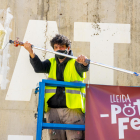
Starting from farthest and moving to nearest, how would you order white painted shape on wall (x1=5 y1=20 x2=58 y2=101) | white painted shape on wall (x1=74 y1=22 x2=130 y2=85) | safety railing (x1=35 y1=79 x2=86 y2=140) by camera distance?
white painted shape on wall (x1=74 y1=22 x2=130 y2=85)
white painted shape on wall (x1=5 y1=20 x2=58 y2=101)
safety railing (x1=35 y1=79 x2=86 y2=140)

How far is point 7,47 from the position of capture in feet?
15.2

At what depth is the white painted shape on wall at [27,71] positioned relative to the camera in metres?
4.49

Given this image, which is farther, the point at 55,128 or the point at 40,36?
the point at 40,36

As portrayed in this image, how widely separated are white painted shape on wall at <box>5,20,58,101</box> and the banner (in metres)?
2.14

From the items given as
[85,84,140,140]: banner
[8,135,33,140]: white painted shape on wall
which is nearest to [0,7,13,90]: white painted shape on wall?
[8,135,33,140]: white painted shape on wall

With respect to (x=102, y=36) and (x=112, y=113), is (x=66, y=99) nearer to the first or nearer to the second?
(x=112, y=113)

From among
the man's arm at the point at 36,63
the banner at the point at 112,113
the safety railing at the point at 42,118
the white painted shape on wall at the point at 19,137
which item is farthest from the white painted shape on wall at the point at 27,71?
Result: the banner at the point at 112,113

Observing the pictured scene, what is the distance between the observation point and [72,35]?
464 cm

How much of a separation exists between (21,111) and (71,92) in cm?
206

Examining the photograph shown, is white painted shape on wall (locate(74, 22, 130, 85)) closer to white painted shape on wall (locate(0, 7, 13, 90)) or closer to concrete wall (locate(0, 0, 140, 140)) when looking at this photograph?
concrete wall (locate(0, 0, 140, 140))

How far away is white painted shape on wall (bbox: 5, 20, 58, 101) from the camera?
177 inches

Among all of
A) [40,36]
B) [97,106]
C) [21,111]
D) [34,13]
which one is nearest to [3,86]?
[21,111]

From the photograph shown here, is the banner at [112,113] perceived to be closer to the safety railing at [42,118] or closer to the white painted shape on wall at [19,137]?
the safety railing at [42,118]

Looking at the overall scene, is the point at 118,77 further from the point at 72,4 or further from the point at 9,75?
the point at 9,75
